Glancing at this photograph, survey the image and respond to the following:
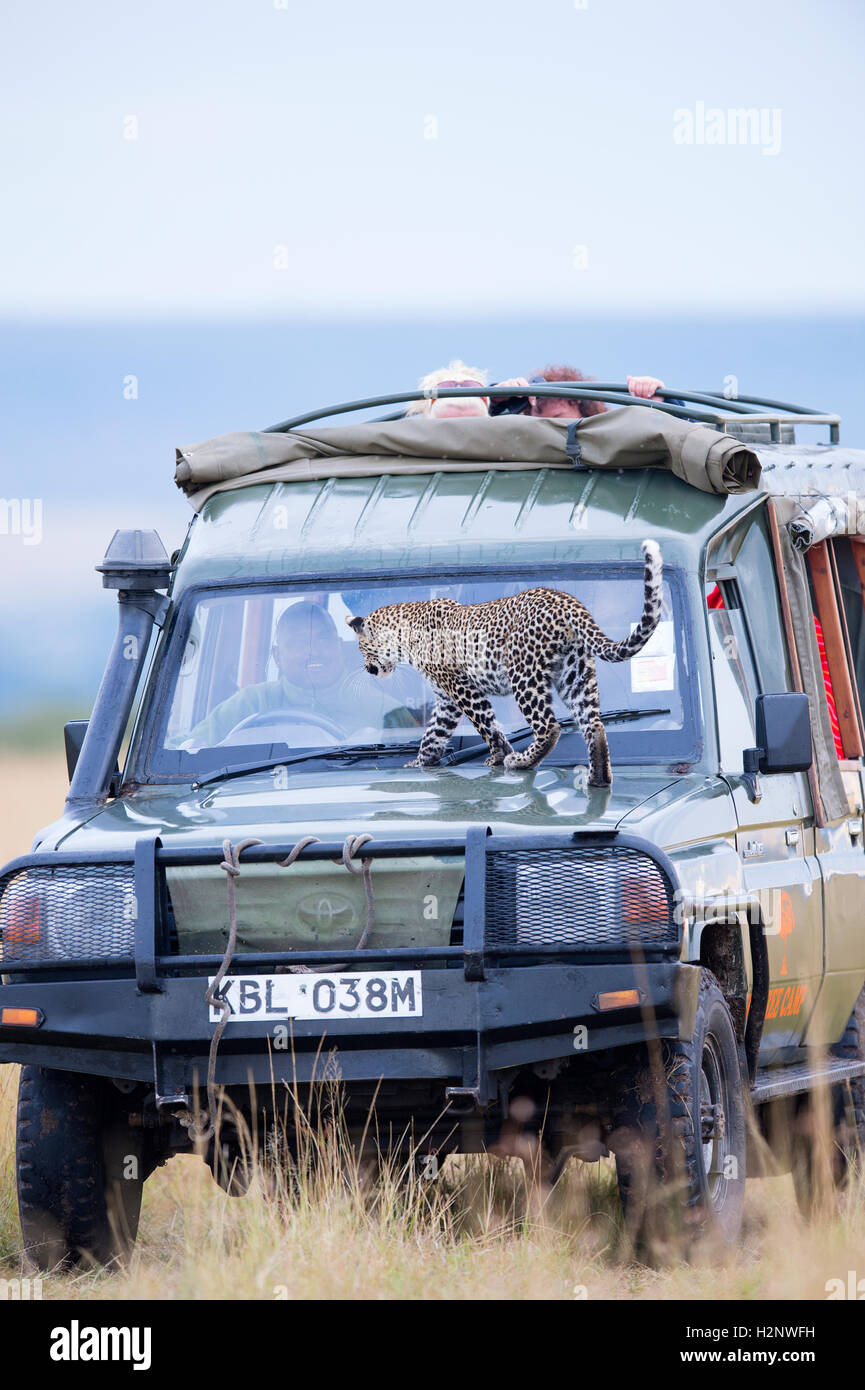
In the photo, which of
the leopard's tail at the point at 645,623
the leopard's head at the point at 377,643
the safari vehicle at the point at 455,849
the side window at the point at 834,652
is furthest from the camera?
the side window at the point at 834,652

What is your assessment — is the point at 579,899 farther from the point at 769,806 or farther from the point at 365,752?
the point at 769,806

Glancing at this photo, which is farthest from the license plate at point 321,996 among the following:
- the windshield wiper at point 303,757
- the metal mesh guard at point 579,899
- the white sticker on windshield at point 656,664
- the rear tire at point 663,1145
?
the white sticker on windshield at point 656,664

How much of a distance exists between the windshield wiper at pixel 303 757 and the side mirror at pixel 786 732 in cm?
116

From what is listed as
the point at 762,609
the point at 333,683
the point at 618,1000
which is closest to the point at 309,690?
the point at 333,683

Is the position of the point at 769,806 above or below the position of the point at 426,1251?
above

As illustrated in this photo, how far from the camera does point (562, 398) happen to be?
9.65 meters

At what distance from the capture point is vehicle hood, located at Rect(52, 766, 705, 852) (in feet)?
20.5

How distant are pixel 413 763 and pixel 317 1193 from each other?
1576 millimetres

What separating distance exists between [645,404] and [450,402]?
5.07 feet

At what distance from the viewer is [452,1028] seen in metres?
5.92

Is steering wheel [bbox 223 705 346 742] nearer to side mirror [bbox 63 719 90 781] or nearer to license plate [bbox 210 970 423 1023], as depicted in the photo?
side mirror [bbox 63 719 90 781]

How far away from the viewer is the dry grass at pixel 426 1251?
5660 mm

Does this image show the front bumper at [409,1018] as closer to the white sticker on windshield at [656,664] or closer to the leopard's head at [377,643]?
the white sticker on windshield at [656,664]
